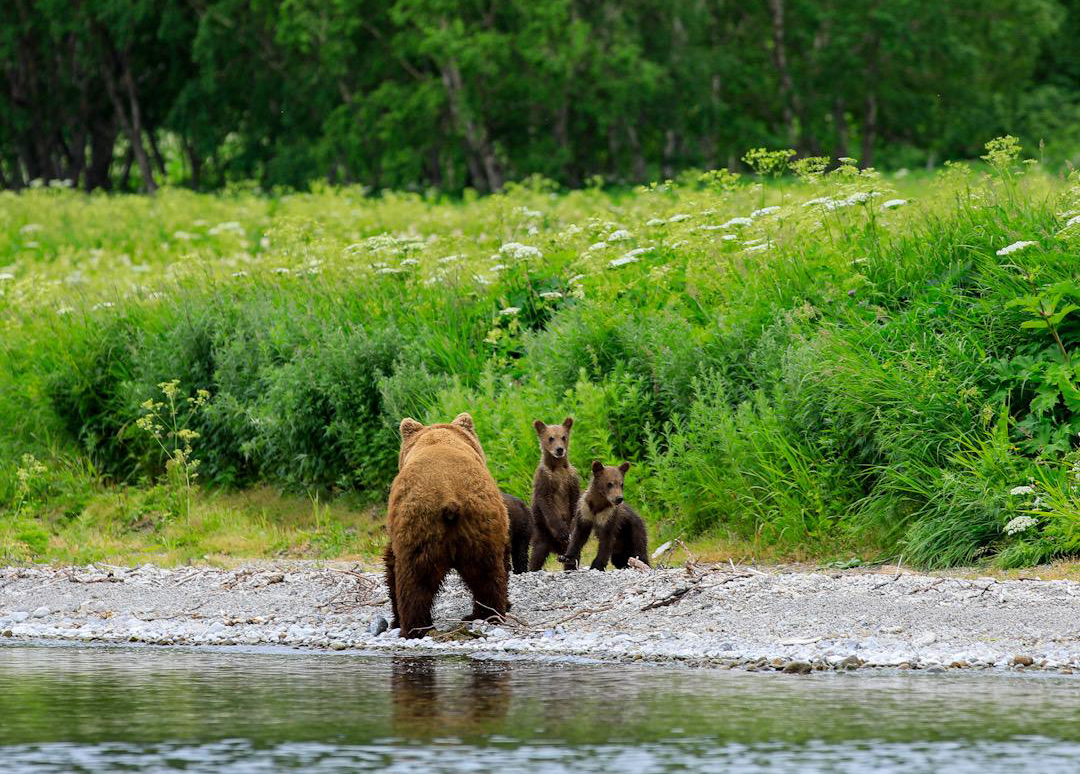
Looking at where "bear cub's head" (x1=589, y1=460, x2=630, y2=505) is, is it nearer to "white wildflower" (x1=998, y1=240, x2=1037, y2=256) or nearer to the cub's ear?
the cub's ear

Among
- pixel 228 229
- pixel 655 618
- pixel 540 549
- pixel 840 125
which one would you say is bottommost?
pixel 655 618

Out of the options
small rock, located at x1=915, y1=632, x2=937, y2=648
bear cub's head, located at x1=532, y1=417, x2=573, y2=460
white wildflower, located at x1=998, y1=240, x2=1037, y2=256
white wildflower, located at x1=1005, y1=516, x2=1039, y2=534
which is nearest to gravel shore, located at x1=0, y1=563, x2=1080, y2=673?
small rock, located at x1=915, y1=632, x2=937, y2=648

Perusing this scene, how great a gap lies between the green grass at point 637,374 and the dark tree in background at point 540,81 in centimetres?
2373

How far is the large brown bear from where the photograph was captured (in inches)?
342

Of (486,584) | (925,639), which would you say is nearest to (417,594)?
(486,584)

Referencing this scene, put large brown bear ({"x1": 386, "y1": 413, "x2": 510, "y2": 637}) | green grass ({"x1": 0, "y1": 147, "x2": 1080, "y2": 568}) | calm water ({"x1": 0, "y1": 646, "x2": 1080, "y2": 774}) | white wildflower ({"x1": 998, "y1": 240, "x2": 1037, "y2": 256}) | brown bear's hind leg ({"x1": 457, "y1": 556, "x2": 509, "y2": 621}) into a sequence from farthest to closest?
white wildflower ({"x1": 998, "y1": 240, "x2": 1037, "y2": 256})
green grass ({"x1": 0, "y1": 147, "x2": 1080, "y2": 568})
brown bear's hind leg ({"x1": 457, "y1": 556, "x2": 509, "y2": 621})
large brown bear ({"x1": 386, "y1": 413, "x2": 510, "y2": 637})
calm water ({"x1": 0, "y1": 646, "x2": 1080, "y2": 774})

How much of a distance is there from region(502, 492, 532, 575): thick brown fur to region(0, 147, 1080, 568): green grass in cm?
137

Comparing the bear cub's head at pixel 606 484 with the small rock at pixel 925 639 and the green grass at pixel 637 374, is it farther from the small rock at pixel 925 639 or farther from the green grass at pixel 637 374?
the small rock at pixel 925 639

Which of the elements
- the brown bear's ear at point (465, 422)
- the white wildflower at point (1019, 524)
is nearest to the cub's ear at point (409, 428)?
the brown bear's ear at point (465, 422)

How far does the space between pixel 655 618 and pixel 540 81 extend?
33.8m

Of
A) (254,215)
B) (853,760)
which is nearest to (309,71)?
(254,215)

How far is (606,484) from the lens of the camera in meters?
10.1

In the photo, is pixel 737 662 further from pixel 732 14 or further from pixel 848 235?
pixel 732 14

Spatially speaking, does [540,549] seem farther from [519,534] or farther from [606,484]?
[606,484]
